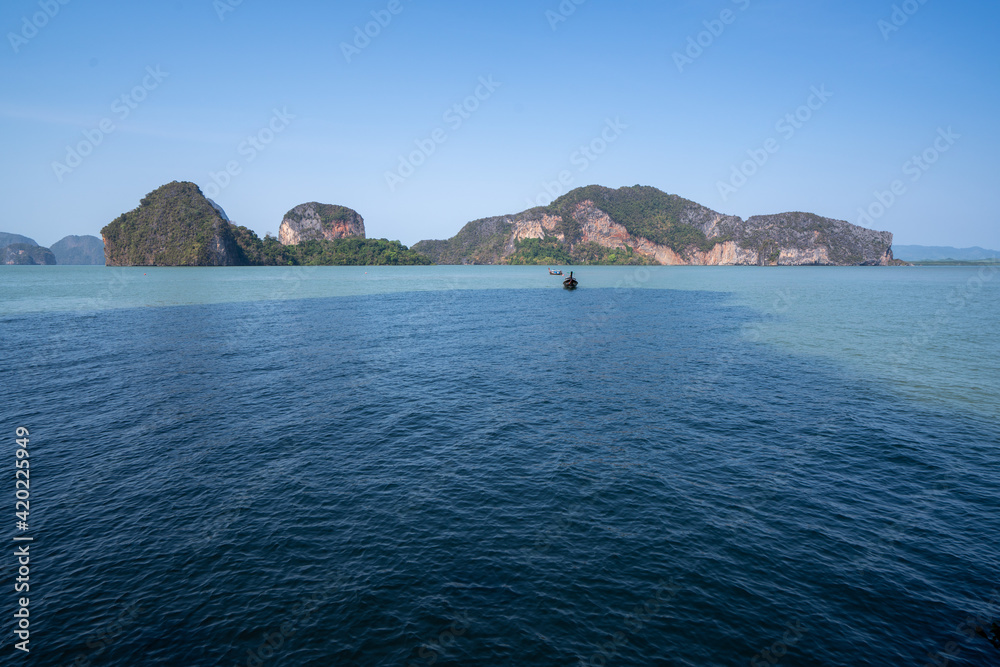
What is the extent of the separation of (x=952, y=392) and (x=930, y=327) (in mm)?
42600

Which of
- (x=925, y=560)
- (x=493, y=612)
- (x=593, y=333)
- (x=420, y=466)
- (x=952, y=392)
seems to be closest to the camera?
(x=493, y=612)

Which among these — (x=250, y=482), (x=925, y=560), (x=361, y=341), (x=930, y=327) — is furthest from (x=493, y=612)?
(x=930, y=327)

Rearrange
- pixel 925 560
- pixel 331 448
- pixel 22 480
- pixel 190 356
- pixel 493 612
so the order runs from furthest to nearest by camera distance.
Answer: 1. pixel 190 356
2. pixel 331 448
3. pixel 22 480
4. pixel 925 560
5. pixel 493 612

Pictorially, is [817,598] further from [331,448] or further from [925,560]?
[331,448]

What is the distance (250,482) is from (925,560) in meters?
28.0

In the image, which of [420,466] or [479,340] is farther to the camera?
[479,340]

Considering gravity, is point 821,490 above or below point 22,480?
below

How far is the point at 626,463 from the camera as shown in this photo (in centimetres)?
2395

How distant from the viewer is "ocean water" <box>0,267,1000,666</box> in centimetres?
1314

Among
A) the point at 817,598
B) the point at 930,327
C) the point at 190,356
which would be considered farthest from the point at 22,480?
the point at 930,327

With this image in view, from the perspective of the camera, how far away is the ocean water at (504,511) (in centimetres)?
1314

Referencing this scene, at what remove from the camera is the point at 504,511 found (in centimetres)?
1931

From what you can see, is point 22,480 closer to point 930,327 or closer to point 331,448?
point 331,448

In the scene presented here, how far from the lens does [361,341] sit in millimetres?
55844
